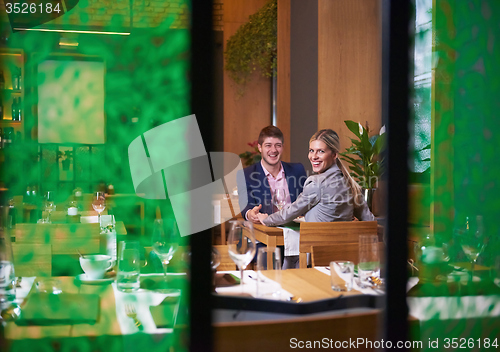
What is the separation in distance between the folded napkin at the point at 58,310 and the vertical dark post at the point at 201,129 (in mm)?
287

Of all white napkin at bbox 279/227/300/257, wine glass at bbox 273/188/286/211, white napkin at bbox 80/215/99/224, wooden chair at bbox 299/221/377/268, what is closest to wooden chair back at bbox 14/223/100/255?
white napkin at bbox 80/215/99/224

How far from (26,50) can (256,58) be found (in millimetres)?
6016

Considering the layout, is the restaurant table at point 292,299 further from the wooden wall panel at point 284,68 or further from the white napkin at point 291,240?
the wooden wall panel at point 284,68

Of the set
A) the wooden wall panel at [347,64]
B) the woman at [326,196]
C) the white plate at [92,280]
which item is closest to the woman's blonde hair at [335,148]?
the woman at [326,196]

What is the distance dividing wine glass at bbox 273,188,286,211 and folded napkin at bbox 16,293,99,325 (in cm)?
226

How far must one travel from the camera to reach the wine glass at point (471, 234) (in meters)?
1.41

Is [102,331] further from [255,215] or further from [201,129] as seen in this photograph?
[255,215]

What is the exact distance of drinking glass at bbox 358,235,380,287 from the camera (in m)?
1.57

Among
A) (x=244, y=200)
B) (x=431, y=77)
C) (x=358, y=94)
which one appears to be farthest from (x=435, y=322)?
(x=358, y=94)

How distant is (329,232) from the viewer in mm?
2547

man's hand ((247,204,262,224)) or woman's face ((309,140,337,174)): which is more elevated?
woman's face ((309,140,337,174))

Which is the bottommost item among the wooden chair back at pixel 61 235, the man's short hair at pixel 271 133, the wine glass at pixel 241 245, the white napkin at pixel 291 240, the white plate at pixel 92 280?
the white napkin at pixel 291 240

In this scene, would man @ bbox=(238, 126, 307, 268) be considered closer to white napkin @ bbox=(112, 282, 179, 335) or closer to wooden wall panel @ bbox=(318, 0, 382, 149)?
wooden wall panel @ bbox=(318, 0, 382, 149)

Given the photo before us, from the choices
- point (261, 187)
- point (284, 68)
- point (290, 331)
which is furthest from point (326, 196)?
point (284, 68)
